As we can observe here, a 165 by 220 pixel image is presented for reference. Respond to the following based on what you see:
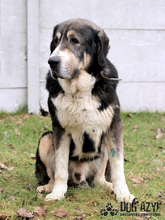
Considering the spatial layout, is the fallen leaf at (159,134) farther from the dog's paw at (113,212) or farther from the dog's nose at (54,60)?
the dog's nose at (54,60)

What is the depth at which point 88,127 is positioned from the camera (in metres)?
3.42

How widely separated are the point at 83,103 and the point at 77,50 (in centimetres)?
51

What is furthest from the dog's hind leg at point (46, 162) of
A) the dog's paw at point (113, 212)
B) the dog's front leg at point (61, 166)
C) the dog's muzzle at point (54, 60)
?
the dog's muzzle at point (54, 60)

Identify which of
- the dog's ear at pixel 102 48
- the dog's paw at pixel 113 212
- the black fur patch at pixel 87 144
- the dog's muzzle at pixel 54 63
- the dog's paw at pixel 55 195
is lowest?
the dog's paw at pixel 55 195

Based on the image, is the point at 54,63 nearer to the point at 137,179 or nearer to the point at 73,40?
the point at 73,40

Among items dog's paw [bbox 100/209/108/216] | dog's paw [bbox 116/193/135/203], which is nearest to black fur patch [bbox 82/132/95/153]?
dog's paw [bbox 116/193/135/203]

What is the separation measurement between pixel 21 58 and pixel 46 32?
0.70 metres

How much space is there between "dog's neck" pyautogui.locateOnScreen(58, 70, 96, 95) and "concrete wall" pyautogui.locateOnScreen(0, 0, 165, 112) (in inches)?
132

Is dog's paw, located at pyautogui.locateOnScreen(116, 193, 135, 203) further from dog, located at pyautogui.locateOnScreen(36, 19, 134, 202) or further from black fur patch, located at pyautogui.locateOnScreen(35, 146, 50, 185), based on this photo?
black fur patch, located at pyautogui.locateOnScreen(35, 146, 50, 185)

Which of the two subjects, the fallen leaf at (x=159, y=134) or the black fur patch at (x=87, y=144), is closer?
the black fur patch at (x=87, y=144)

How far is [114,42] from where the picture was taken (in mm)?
7020

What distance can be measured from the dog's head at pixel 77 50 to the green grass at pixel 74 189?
125cm

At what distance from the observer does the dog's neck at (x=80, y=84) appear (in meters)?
3.37

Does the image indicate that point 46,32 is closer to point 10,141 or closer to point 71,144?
point 10,141
